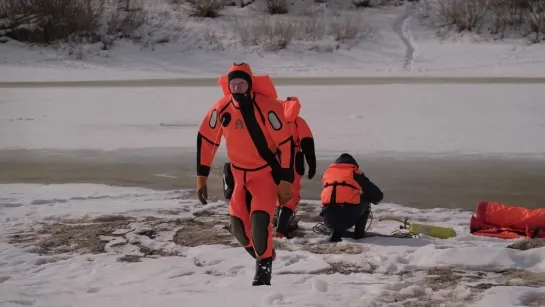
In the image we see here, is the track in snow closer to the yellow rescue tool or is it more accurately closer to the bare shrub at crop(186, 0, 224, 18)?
the bare shrub at crop(186, 0, 224, 18)

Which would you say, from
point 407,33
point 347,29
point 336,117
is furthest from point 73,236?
point 407,33

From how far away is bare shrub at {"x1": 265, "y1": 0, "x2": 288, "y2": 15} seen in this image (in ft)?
102

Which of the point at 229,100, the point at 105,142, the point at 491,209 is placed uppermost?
the point at 229,100

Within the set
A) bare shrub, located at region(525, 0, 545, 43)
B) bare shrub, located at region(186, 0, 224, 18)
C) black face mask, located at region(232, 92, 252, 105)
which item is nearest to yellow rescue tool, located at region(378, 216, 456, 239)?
black face mask, located at region(232, 92, 252, 105)

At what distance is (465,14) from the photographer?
2734 centimetres

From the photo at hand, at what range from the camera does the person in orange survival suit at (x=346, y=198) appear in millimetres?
6234

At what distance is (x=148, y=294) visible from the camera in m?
4.71

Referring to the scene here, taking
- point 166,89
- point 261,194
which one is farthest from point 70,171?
point 166,89

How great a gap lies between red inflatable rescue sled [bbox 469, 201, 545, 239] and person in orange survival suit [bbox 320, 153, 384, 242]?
1.01 m

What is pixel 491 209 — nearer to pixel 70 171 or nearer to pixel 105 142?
pixel 70 171

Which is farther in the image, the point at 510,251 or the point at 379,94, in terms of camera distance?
the point at 379,94

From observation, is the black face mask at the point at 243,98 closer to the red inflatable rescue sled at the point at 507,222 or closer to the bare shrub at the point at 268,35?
the red inflatable rescue sled at the point at 507,222

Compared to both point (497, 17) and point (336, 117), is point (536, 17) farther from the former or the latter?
point (336, 117)

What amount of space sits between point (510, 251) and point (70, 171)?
6.33m
